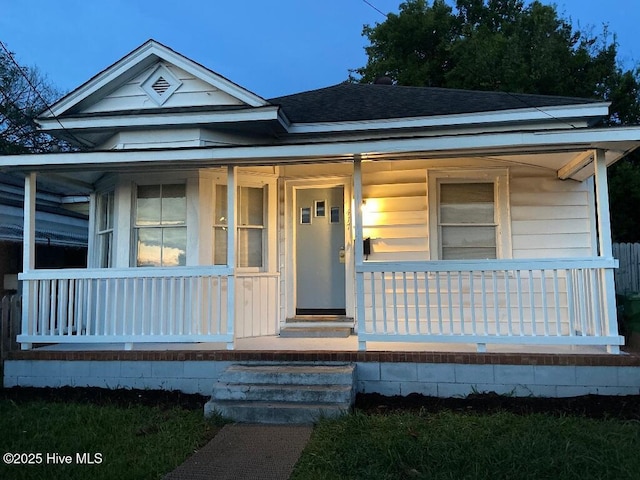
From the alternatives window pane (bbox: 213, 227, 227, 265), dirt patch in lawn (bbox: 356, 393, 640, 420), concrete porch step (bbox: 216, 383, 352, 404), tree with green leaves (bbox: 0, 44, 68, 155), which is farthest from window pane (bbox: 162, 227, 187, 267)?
tree with green leaves (bbox: 0, 44, 68, 155)

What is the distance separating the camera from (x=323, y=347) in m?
5.81

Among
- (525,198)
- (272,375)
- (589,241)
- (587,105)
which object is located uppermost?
(587,105)

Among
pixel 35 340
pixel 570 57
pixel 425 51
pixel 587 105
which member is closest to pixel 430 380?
pixel 587 105

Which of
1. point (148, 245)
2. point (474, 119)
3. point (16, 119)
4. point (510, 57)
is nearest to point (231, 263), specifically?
point (148, 245)

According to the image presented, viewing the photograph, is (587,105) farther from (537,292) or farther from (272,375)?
(272,375)

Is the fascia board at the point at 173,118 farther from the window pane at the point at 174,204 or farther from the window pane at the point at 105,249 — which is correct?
the window pane at the point at 105,249

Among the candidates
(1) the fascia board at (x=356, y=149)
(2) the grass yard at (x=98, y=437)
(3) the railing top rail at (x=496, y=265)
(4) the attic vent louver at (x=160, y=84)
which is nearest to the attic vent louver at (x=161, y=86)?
(4) the attic vent louver at (x=160, y=84)

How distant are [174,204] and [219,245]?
2.63ft

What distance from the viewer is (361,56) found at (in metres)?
25.4

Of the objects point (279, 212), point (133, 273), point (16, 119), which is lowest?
point (133, 273)

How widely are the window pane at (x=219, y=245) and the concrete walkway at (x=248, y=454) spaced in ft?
8.84

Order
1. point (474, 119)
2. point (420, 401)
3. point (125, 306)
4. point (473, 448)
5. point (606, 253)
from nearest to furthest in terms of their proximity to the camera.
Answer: point (473, 448)
point (420, 401)
point (606, 253)
point (125, 306)
point (474, 119)

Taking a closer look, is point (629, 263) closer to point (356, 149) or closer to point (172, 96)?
point (356, 149)

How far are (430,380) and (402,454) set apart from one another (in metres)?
1.62
